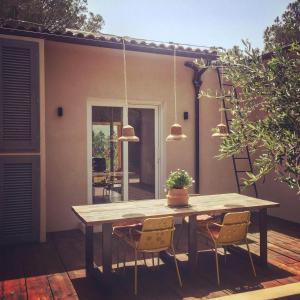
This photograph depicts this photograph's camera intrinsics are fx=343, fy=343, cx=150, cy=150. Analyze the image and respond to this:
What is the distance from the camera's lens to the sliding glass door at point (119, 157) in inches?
279

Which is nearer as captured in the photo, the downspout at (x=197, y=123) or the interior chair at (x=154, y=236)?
the interior chair at (x=154, y=236)

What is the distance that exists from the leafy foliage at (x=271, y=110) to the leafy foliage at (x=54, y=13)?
6577mm

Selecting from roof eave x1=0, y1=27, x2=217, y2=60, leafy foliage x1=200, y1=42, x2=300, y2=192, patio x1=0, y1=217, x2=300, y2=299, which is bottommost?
patio x1=0, y1=217, x2=300, y2=299

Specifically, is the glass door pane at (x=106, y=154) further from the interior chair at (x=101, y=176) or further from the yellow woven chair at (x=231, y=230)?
the yellow woven chair at (x=231, y=230)

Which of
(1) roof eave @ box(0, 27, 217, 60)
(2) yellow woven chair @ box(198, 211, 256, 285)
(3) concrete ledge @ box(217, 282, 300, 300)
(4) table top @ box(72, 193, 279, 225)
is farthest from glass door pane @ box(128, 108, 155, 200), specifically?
(3) concrete ledge @ box(217, 282, 300, 300)

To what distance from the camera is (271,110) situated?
270 centimetres

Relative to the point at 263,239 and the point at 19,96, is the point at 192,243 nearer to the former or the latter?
the point at 263,239

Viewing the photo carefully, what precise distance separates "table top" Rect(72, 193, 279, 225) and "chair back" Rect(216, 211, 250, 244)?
28cm

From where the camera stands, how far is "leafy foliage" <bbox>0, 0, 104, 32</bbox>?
9227mm

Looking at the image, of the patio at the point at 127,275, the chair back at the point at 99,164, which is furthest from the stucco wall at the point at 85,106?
the chair back at the point at 99,164

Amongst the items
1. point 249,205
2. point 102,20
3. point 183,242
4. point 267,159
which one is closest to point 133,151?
point 102,20

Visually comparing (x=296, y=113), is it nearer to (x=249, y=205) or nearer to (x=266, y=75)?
(x=266, y=75)

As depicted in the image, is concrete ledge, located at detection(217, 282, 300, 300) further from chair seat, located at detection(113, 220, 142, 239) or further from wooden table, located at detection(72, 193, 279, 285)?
chair seat, located at detection(113, 220, 142, 239)

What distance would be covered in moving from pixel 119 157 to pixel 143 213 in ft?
13.8
